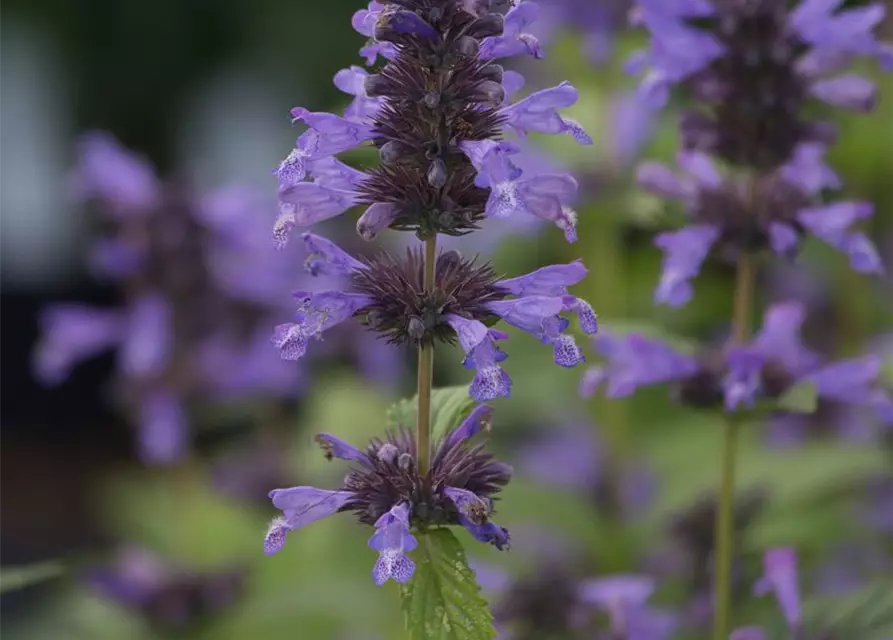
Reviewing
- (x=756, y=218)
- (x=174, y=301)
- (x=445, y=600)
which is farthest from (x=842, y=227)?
(x=174, y=301)

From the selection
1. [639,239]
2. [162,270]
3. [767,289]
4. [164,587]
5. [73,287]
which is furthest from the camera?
[73,287]

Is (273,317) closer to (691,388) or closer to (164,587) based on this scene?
(164,587)

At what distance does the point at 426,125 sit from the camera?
1334mm

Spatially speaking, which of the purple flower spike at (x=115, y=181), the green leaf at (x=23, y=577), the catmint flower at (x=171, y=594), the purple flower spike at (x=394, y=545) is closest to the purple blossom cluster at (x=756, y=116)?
the purple flower spike at (x=394, y=545)

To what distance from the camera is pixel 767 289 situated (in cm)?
377

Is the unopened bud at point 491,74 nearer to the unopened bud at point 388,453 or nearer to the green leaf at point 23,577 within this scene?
the unopened bud at point 388,453

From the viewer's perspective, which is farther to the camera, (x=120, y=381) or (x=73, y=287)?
(x=73, y=287)

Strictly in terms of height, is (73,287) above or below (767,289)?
above

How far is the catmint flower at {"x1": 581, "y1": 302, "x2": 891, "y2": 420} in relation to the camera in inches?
72.8

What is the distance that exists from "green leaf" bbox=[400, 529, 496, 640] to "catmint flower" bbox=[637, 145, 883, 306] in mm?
705

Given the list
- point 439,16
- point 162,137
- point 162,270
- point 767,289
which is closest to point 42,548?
point 162,137

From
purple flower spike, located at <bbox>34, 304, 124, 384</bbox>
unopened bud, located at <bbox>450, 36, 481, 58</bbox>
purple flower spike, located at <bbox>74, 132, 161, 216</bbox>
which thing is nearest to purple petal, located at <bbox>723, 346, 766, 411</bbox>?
unopened bud, located at <bbox>450, 36, 481, 58</bbox>

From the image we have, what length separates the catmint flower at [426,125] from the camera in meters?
1.28

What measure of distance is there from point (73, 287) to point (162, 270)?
491 centimetres
